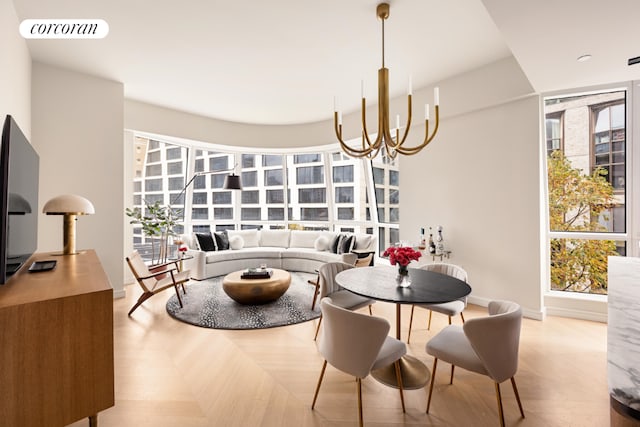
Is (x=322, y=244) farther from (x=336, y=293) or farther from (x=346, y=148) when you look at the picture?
(x=346, y=148)

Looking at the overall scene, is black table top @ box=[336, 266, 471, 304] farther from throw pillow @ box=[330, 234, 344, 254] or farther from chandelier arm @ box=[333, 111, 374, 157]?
throw pillow @ box=[330, 234, 344, 254]

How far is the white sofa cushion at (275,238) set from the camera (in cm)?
669

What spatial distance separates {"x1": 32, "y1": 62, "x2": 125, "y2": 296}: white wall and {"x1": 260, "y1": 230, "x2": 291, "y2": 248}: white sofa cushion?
2.90 m

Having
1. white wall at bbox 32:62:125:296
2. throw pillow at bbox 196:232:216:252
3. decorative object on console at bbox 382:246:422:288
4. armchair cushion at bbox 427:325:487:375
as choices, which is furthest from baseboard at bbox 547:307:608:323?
white wall at bbox 32:62:125:296

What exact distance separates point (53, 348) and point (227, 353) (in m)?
1.56

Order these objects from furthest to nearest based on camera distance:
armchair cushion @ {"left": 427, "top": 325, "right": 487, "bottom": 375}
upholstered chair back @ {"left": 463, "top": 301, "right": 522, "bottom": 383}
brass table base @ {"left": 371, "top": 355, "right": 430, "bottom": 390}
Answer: brass table base @ {"left": 371, "top": 355, "right": 430, "bottom": 390}
armchair cushion @ {"left": 427, "top": 325, "right": 487, "bottom": 375}
upholstered chair back @ {"left": 463, "top": 301, "right": 522, "bottom": 383}

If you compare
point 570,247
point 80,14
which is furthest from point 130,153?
point 570,247

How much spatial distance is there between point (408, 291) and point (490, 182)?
254cm

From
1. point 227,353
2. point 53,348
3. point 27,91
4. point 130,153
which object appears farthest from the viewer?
point 130,153

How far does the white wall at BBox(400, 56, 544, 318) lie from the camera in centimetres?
367

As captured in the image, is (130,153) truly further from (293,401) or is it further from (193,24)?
(293,401)

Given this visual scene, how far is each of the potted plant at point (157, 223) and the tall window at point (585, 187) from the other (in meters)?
6.05

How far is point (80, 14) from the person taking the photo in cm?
288

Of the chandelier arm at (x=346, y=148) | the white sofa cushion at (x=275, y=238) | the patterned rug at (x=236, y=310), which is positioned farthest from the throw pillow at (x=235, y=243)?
the chandelier arm at (x=346, y=148)
